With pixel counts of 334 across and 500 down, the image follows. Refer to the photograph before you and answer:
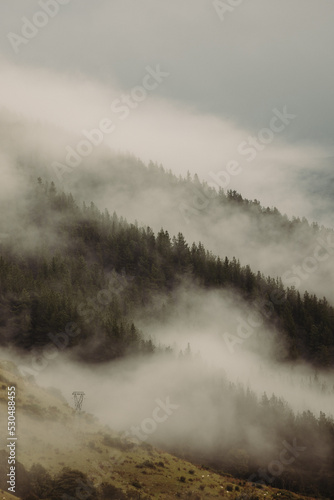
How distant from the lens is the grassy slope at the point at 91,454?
66750mm

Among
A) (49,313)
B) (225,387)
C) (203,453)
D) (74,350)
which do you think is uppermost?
(49,313)

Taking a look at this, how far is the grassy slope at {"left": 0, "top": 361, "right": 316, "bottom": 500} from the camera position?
66.8m

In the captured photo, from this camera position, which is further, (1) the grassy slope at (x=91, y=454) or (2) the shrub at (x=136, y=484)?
(2) the shrub at (x=136, y=484)

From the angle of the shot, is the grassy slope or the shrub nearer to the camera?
the grassy slope

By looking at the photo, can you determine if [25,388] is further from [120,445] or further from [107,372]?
[107,372]

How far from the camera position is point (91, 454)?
72.1 metres

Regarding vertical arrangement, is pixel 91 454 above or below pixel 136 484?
above

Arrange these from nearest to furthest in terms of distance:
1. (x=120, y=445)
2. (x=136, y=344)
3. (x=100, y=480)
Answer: (x=100, y=480)
(x=120, y=445)
(x=136, y=344)

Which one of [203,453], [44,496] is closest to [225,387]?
[203,453]

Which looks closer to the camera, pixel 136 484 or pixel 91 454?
pixel 136 484

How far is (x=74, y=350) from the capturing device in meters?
146

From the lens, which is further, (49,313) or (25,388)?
(49,313)

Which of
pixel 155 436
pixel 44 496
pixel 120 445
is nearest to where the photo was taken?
pixel 44 496

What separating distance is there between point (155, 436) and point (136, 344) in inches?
1378
